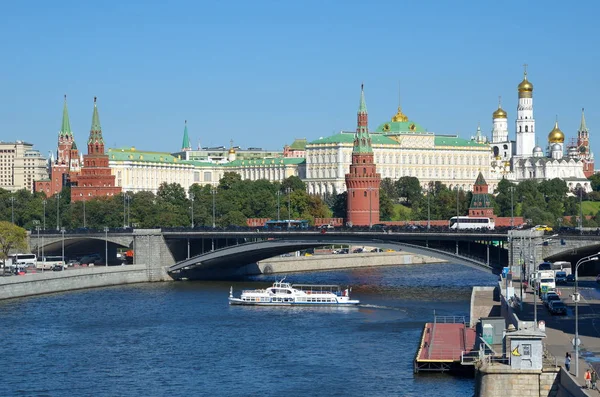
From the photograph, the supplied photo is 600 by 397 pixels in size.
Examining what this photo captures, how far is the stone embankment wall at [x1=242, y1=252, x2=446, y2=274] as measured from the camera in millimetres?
111375

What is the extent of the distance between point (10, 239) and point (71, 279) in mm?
17093

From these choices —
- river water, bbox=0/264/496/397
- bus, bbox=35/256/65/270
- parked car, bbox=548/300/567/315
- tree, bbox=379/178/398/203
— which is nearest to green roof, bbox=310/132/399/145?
tree, bbox=379/178/398/203

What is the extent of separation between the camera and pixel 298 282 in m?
98.3

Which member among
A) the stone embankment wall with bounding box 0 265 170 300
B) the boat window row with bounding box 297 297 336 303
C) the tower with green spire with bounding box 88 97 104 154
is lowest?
the boat window row with bounding box 297 297 336 303

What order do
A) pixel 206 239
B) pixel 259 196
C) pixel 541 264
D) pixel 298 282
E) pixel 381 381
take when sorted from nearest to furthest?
pixel 381 381, pixel 541 264, pixel 298 282, pixel 206 239, pixel 259 196

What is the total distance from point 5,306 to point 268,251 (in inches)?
963

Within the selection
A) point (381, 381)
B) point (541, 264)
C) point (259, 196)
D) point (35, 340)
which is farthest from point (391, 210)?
point (381, 381)

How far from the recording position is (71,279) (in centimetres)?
9188

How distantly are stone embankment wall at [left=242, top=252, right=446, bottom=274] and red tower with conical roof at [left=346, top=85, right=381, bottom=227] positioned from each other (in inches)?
901

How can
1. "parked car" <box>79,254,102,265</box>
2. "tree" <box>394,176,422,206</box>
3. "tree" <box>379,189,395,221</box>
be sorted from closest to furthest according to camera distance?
"parked car" <box>79,254,102,265</box>, "tree" <box>379,189,395,221</box>, "tree" <box>394,176,422,206</box>

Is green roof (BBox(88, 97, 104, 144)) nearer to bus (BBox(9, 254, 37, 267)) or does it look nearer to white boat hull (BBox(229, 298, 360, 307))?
bus (BBox(9, 254, 37, 267))

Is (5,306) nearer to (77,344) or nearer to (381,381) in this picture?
(77,344)

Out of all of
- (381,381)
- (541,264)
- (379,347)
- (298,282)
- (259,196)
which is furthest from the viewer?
(259,196)

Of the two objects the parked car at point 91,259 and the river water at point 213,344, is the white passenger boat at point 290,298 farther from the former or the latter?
the parked car at point 91,259
